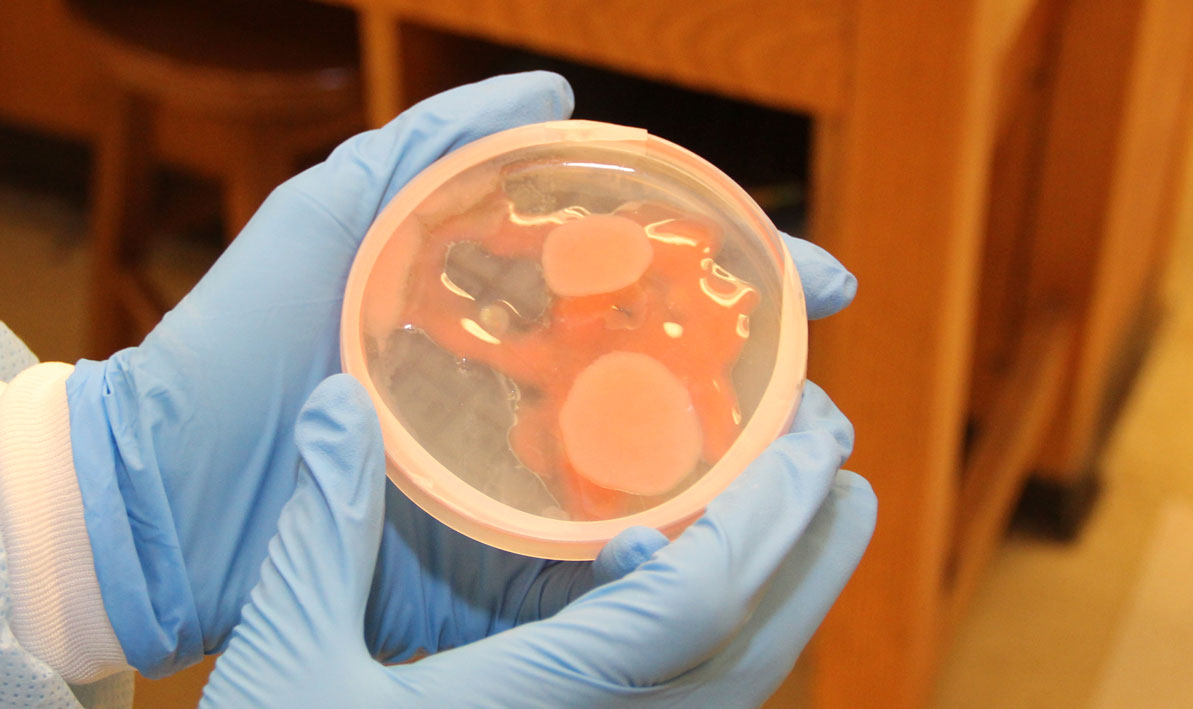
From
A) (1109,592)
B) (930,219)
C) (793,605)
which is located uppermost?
(930,219)

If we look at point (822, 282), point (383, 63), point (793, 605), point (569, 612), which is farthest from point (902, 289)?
point (383, 63)

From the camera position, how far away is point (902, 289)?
982mm

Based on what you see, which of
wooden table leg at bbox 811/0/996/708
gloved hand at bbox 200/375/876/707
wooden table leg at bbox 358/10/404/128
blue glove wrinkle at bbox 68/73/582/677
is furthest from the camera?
wooden table leg at bbox 358/10/404/128

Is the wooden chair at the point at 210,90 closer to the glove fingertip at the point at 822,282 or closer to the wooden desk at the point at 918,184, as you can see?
the wooden desk at the point at 918,184

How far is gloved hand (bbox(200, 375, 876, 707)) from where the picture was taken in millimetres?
608

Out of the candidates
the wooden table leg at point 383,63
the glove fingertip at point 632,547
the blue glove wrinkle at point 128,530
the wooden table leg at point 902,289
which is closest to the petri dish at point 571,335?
the glove fingertip at point 632,547

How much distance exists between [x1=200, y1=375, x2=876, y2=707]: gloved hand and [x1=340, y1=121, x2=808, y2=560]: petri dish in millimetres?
31

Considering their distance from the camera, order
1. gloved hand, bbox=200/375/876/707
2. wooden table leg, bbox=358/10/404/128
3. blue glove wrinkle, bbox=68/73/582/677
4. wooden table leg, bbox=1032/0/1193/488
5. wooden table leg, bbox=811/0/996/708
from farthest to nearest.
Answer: wooden table leg, bbox=1032/0/1193/488 < wooden table leg, bbox=358/10/404/128 < wooden table leg, bbox=811/0/996/708 < blue glove wrinkle, bbox=68/73/582/677 < gloved hand, bbox=200/375/876/707

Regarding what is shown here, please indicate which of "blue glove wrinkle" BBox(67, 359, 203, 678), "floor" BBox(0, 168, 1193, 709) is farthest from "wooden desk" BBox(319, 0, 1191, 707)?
"blue glove wrinkle" BBox(67, 359, 203, 678)

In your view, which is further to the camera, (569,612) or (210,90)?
(210,90)

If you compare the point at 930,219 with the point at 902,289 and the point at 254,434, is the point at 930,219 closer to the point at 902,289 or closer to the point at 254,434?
the point at 902,289

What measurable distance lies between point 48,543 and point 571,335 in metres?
0.36

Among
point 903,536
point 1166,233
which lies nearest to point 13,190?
point 903,536

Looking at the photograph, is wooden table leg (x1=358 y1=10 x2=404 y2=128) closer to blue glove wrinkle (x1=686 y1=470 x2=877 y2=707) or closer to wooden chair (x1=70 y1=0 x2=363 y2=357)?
wooden chair (x1=70 y1=0 x2=363 y2=357)
